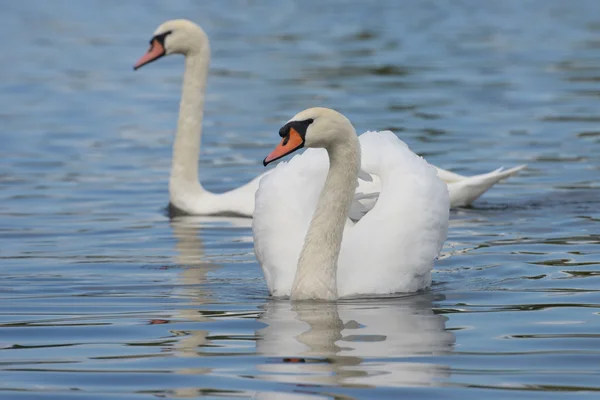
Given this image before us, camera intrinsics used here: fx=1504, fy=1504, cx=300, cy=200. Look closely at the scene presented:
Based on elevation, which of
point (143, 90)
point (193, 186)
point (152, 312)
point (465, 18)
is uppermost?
point (465, 18)

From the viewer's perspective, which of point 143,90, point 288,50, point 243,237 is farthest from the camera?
point 288,50

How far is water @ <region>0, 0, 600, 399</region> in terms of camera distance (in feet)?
22.0

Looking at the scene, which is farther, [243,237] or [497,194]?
[497,194]

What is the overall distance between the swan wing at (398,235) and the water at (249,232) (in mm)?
159

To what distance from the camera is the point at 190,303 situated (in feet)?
28.0

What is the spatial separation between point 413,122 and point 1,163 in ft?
16.9

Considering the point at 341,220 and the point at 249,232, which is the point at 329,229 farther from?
the point at 249,232

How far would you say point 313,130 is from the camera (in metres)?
7.95

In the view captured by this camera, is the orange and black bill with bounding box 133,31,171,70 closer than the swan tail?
No

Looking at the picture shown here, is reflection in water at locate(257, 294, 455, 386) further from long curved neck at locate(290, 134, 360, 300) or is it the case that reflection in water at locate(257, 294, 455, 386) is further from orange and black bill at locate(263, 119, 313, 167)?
orange and black bill at locate(263, 119, 313, 167)

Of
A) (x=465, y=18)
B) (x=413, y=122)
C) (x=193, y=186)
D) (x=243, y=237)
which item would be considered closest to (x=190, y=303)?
(x=243, y=237)

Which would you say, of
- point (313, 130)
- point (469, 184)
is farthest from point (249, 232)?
point (313, 130)

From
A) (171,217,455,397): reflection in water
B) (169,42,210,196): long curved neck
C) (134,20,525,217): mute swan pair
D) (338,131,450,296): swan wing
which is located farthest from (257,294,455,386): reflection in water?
(169,42,210,196): long curved neck

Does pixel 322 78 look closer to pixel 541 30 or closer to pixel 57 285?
pixel 541 30
